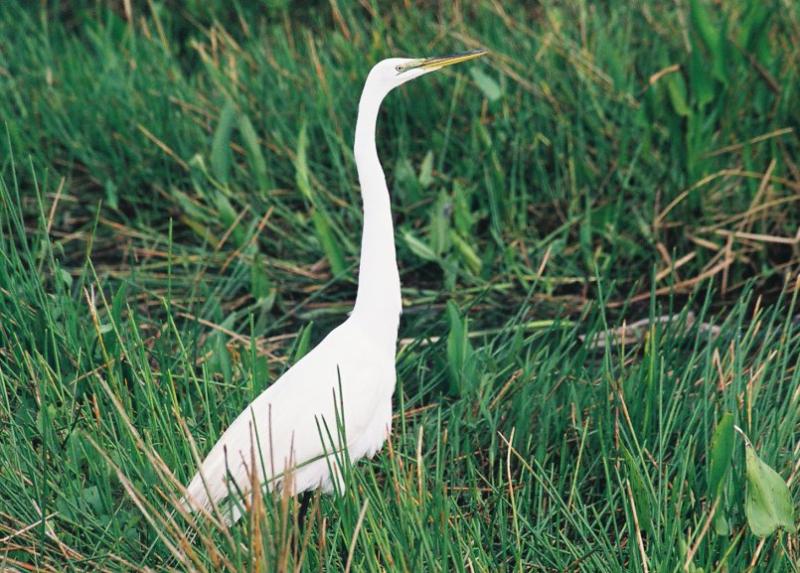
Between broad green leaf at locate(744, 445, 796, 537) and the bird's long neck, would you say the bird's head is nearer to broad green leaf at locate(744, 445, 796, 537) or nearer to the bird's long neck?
the bird's long neck

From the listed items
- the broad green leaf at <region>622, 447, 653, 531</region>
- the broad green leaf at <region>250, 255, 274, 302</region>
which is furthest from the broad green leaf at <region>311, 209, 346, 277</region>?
Result: the broad green leaf at <region>622, 447, 653, 531</region>

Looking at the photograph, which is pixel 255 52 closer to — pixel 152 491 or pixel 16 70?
pixel 16 70

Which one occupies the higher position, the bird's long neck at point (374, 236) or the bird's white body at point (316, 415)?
the bird's long neck at point (374, 236)

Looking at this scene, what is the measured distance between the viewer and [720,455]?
56.1 inches

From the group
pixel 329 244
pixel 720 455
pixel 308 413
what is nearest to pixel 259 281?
pixel 329 244

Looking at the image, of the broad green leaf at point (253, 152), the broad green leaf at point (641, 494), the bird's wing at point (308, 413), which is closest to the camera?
the broad green leaf at point (641, 494)

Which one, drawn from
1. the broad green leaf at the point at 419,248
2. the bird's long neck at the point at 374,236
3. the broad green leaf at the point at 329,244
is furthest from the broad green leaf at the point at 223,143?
the bird's long neck at the point at 374,236

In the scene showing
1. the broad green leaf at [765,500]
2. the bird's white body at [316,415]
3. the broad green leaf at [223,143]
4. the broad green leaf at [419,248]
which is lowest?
the broad green leaf at [419,248]

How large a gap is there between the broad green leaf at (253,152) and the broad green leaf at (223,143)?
1.7 inches

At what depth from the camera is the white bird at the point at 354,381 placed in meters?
1.61

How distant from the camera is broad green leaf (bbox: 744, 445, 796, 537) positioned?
1.34m

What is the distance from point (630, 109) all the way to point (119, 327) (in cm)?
143

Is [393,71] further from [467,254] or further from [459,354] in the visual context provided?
[467,254]

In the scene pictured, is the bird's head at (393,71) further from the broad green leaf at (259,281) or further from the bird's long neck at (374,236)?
the broad green leaf at (259,281)
